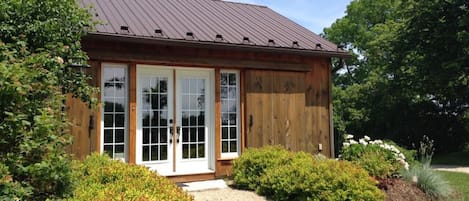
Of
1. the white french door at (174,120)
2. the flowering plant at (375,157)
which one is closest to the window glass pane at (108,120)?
the white french door at (174,120)

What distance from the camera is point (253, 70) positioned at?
8.32 meters

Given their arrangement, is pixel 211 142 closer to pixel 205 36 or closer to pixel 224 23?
pixel 205 36

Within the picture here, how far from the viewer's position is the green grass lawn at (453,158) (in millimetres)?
15353

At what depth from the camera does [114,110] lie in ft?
23.5

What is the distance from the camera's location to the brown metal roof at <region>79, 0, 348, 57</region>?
24.7ft

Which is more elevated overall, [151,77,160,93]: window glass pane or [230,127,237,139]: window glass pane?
[151,77,160,93]: window glass pane

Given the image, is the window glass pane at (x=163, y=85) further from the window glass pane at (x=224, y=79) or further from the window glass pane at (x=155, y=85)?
the window glass pane at (x=224, y=79)

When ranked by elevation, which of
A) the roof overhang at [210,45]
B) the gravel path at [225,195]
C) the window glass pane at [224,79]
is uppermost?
the roof overhang at [210,45]

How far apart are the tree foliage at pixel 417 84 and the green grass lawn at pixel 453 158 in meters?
0.84

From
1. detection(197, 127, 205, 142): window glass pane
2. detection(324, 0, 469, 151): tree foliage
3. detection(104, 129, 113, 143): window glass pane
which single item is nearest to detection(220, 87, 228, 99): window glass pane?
detection(197, 127, 205, 142): window glass pane

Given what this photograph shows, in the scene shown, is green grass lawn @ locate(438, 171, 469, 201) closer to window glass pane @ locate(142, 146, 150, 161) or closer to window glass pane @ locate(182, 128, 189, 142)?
window glass pane @ locate(182, 128, 189, 142)

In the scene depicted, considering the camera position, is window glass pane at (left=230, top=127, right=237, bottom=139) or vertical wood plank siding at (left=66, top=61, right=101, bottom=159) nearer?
vertical wood plank siding at (left=66, top=61, right=101, bottom=159)

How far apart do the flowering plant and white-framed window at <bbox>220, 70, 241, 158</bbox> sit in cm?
219

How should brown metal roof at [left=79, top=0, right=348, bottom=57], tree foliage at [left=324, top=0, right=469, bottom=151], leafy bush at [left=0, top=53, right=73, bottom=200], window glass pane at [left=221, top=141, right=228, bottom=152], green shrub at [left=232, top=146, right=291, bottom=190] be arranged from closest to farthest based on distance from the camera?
leafy bush at [left=0, top=53, right=73, bottom=200] < green shrub at [left=232, top=146, right=291, bottom=190] < brown metal roof at [left=79, top=0, right=348, bottom=57] < window glass pane at [left=221, top=141, right=228, bottom=152] < tree foliage at [left=324, top=0, right=469, bottom=151]
